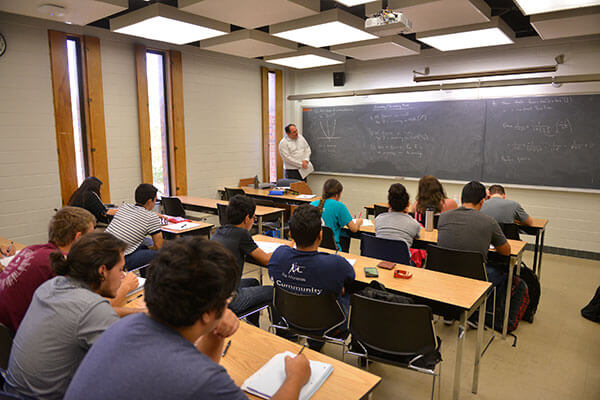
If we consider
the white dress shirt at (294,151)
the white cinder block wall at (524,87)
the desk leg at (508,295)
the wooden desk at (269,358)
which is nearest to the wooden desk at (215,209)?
the white dress shirt at (294,151)

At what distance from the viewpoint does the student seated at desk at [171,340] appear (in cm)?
87

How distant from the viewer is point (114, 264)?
162 centimetres

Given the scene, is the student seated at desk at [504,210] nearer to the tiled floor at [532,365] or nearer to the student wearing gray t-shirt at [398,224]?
the tiled floor at [532,365]

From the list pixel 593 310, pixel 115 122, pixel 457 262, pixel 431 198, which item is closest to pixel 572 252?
pixel 593 310

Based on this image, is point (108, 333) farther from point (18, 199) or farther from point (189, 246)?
point (18, 199)

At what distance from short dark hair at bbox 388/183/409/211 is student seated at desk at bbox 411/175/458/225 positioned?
2.77ft

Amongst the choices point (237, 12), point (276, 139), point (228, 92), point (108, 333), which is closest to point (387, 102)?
point (276, 139)

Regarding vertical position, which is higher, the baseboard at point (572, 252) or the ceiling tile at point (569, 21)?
the ceiling tile at point (569, 21)

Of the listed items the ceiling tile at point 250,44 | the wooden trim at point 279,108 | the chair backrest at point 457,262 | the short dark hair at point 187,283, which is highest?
the ceiling tile at point 250,44

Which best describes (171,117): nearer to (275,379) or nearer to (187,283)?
(275,379)

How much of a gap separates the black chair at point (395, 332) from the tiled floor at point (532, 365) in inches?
22.4

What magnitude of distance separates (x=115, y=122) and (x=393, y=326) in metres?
5.05

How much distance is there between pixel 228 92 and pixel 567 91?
207 inches

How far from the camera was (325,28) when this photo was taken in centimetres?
440
